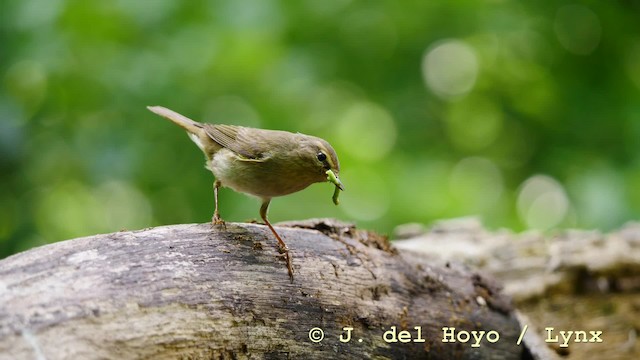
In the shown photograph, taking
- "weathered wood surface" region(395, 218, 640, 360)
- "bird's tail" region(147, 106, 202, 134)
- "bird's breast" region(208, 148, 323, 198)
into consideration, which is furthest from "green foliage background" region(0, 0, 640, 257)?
"bird's breast" region(208, 148, 323, 198)

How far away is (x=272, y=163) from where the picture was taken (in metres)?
4.23

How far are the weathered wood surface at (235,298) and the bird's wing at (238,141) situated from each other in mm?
445

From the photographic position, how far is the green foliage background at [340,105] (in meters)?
5.71

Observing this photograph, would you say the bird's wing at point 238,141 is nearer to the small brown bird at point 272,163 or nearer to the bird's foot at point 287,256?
the small brown bird at point 272,163

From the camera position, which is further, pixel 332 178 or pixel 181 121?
pixel 181 121

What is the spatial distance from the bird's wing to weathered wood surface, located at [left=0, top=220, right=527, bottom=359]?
0.45 meters

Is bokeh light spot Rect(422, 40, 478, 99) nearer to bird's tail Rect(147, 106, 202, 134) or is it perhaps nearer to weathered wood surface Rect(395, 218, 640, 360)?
weathered wood surface Rect(395, 218, 640, 360)

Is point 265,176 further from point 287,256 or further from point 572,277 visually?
point 572,277

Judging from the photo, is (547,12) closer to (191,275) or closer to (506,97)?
(506,97)

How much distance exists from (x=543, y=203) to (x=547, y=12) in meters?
2.03

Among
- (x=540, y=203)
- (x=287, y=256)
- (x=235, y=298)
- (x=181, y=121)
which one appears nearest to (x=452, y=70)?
(x=540, y=203)

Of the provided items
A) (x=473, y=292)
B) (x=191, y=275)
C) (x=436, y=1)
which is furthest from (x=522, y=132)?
(x=191, y=275)

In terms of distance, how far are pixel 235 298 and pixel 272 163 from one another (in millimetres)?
955

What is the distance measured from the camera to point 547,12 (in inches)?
290
